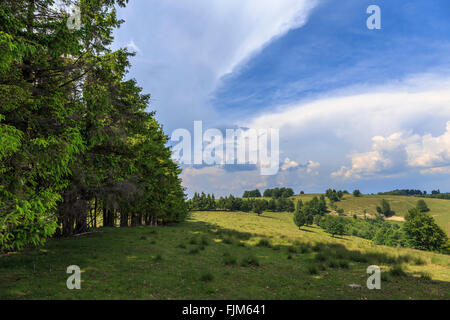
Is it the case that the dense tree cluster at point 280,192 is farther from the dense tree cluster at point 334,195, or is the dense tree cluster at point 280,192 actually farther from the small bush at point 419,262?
the small bush at point 419,262

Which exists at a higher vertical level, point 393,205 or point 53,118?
point 53,118

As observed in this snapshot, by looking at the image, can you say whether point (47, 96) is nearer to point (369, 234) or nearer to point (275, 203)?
point (369, 234)

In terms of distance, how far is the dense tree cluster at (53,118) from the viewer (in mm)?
5980

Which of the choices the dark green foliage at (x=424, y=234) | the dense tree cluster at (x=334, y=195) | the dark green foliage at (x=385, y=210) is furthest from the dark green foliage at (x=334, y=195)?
the dark green foliage at (x=424, y=234)

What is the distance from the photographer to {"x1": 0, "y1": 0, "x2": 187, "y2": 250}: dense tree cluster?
5.98 m

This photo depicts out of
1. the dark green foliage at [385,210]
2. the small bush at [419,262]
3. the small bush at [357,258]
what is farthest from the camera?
the dark green foliage at [385,210]

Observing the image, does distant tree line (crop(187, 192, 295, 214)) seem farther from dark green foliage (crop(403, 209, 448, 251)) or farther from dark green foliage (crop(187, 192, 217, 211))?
dark green foliage (crop(403, 209, 448, 251))

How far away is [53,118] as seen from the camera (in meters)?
8.02

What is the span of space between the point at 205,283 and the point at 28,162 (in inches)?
276

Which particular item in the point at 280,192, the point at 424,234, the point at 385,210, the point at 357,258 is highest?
the point at 357,258

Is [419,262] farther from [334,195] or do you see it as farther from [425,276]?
[334,195]

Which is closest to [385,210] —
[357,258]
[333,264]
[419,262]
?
[419,262]

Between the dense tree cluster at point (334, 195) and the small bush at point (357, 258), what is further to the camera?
the dense tree cluster at point (334, 195)
